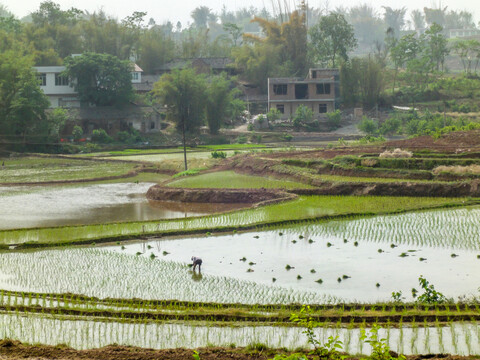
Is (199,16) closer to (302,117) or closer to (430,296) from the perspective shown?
(302,117)

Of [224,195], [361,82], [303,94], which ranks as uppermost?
[361,82]

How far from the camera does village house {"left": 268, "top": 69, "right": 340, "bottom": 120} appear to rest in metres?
54.0

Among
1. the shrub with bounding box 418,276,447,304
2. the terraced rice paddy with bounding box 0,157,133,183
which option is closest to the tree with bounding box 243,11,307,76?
the terraced rice paddy with bounding box 0,157,133,183

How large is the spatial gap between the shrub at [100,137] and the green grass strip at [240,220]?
26534mm

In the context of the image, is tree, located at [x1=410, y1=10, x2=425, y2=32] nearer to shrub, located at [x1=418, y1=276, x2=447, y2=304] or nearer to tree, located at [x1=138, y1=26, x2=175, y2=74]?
tree, located at [x1=138, y1=26, x2=175, y2=74]

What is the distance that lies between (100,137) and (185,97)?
21.3 feet

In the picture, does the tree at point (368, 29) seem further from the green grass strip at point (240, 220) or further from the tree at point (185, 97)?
the green grass strip at point (240, 220)

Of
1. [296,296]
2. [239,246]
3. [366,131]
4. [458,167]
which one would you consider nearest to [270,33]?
[366,131]

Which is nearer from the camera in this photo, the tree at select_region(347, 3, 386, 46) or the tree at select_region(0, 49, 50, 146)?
the tree at select_region(0, 49, 50, 146)

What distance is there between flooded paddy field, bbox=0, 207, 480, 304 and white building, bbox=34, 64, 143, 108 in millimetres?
38699

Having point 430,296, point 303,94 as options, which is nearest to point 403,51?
point 303,94

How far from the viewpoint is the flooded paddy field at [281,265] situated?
38.5 feet

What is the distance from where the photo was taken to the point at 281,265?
13562mm

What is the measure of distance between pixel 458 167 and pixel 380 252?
32.1ft
